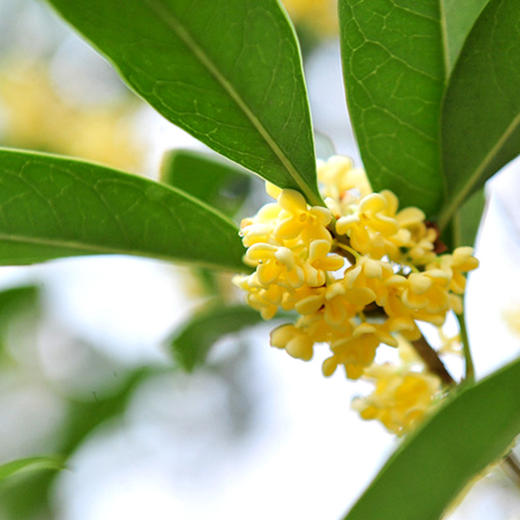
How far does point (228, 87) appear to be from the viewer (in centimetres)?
87

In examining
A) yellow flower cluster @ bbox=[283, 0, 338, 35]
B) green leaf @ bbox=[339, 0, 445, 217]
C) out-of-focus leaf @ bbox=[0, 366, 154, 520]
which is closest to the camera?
green leaf @ bbox=[339, 0, 445, 217]

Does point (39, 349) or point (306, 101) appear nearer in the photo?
point (306, 101)

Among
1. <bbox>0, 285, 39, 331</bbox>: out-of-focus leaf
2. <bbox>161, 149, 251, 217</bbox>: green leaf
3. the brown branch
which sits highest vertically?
<bbox>0, 285, 39, 331</bbox>: out-of-focus leaf

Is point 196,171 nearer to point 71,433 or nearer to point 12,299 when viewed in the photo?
point 12,299

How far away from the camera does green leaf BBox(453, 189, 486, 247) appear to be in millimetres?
1133

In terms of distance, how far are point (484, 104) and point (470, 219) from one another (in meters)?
0.26

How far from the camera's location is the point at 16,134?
10.7ft

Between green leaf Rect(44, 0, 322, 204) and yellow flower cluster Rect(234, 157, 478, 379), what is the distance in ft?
0.21

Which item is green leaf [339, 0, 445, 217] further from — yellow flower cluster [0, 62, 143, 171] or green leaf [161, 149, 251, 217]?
yellow flower cluster [0, 62, 143, 171]

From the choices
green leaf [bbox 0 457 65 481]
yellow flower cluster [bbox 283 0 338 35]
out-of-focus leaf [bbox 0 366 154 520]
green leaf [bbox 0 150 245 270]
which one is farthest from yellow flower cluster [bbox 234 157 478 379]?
yellow flower cluster [bbox 283 0 338 35]

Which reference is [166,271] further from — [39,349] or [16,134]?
[16,134]

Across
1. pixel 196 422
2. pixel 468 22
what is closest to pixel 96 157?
pixel 196 422

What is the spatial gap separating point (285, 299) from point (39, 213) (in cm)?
39

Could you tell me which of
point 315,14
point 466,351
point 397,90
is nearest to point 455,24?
point 397,90
